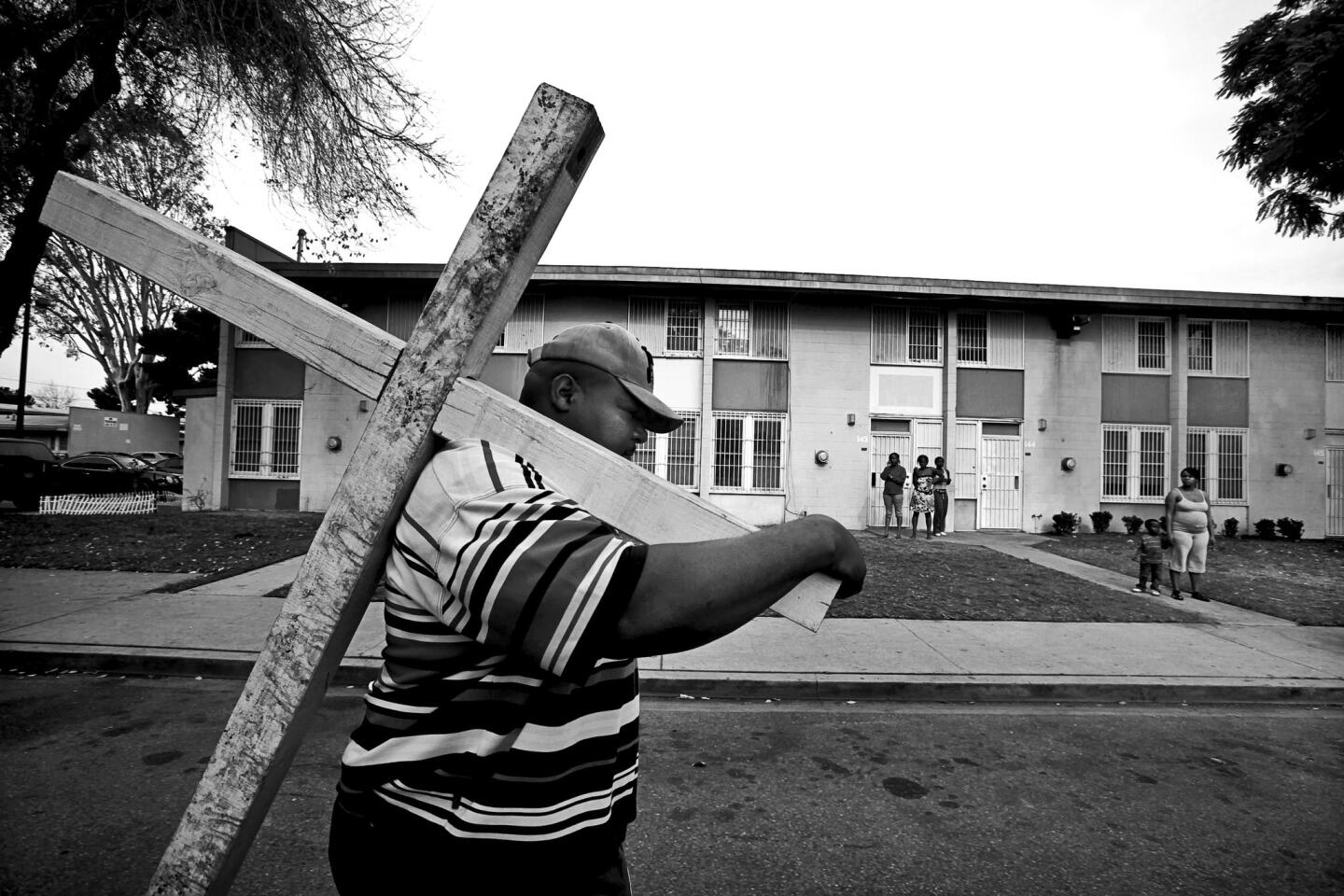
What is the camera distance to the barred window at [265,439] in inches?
693

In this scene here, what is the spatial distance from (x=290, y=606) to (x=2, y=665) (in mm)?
7071

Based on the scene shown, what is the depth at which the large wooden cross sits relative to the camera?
78cm

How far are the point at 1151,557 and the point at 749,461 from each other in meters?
9.25

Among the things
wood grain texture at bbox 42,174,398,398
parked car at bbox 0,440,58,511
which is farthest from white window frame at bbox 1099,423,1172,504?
parked car at bbox 0,440,58,511

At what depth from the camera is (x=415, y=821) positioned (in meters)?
0.94

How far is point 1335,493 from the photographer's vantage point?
17.7 m

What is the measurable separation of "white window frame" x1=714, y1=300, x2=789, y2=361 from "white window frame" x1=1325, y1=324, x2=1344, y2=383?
14.4 m

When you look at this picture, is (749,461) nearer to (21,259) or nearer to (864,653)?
(864,653)

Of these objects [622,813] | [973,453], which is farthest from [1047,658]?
[973,453]

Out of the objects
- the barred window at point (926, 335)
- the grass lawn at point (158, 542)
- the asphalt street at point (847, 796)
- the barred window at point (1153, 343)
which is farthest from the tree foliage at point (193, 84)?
the barred window at point (1153, 343)

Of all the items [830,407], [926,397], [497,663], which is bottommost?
[497,663]

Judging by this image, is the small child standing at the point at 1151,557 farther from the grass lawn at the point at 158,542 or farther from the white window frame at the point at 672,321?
the grass lawn at the point at 158,542

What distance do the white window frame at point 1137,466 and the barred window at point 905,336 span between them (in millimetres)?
4914

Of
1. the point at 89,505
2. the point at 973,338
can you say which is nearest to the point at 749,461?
the point at 973,338
